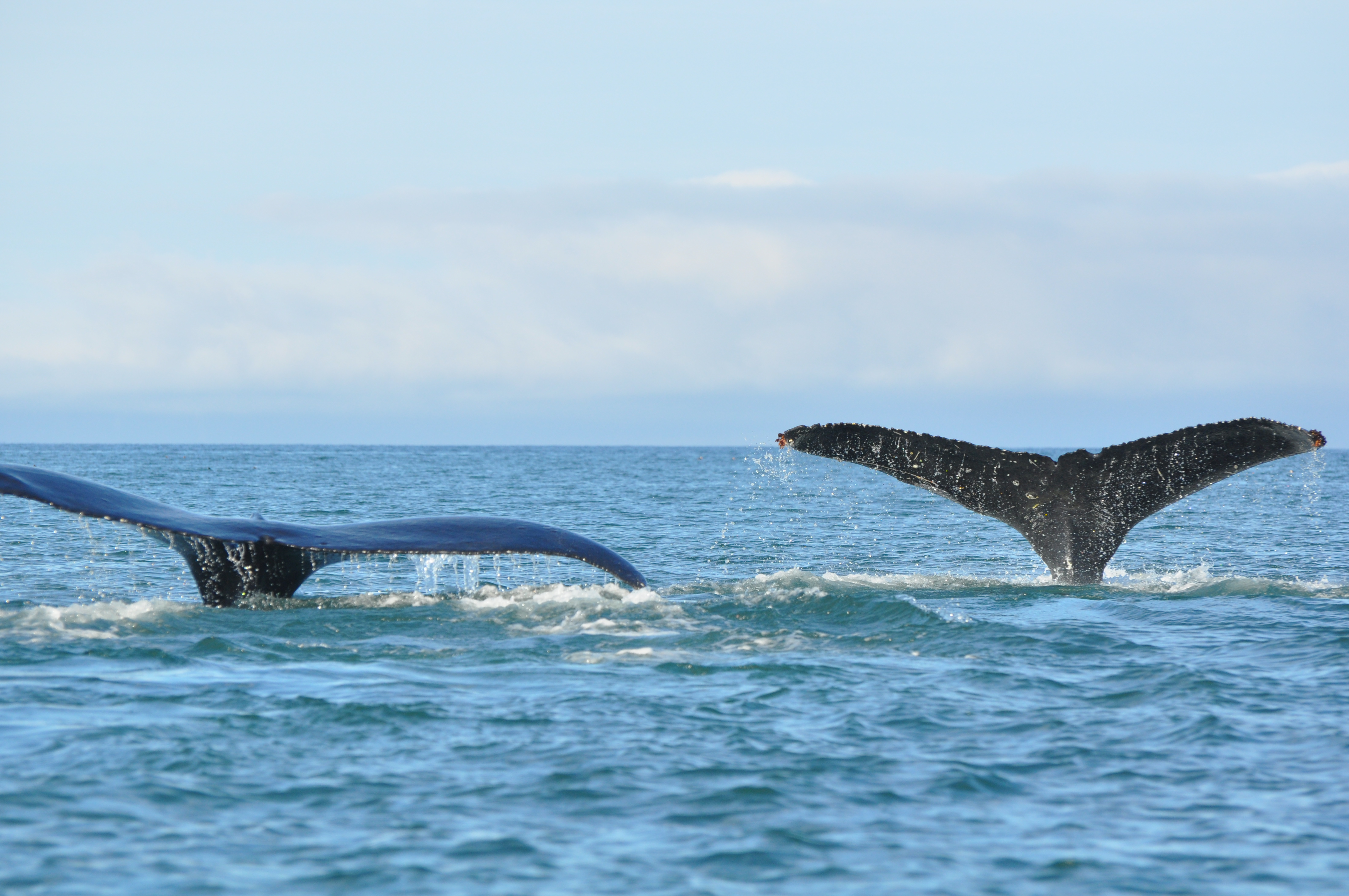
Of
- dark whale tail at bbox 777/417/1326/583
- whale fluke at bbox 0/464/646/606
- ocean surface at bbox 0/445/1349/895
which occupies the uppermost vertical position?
dark whale tail at bbox 777/417/1326/583

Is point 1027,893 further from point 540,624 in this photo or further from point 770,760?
point 540,624

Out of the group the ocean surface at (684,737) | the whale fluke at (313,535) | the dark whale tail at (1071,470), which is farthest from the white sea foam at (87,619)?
the dark whale tail at (1071,470)

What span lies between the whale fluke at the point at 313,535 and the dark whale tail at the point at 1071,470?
2800 millimetres

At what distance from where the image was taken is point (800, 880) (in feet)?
19.9

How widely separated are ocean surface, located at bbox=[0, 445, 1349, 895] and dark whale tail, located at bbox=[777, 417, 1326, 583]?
0.88 metres

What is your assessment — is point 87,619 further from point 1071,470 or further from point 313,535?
point 1071,470

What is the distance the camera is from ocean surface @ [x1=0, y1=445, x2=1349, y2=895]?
20.5 feet

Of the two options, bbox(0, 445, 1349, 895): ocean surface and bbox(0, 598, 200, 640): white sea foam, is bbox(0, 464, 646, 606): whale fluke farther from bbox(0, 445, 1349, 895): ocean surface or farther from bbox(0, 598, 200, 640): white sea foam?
bbox(0, 598, 200, 640): white sea foam

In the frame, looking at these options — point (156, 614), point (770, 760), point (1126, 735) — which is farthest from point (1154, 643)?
point (156, 614)

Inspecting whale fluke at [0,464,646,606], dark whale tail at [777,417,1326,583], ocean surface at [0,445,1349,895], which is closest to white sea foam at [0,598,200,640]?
ocean surface at [0,445,1349,895]

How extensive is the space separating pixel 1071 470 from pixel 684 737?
6.65 metres

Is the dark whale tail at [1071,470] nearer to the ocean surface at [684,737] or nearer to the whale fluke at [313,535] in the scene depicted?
the ocean surface at [684,737]

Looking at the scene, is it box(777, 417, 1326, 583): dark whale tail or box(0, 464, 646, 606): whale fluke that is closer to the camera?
box(0, 464, 646, 606): whale fluke

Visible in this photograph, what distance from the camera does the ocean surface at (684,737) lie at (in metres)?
6.25
